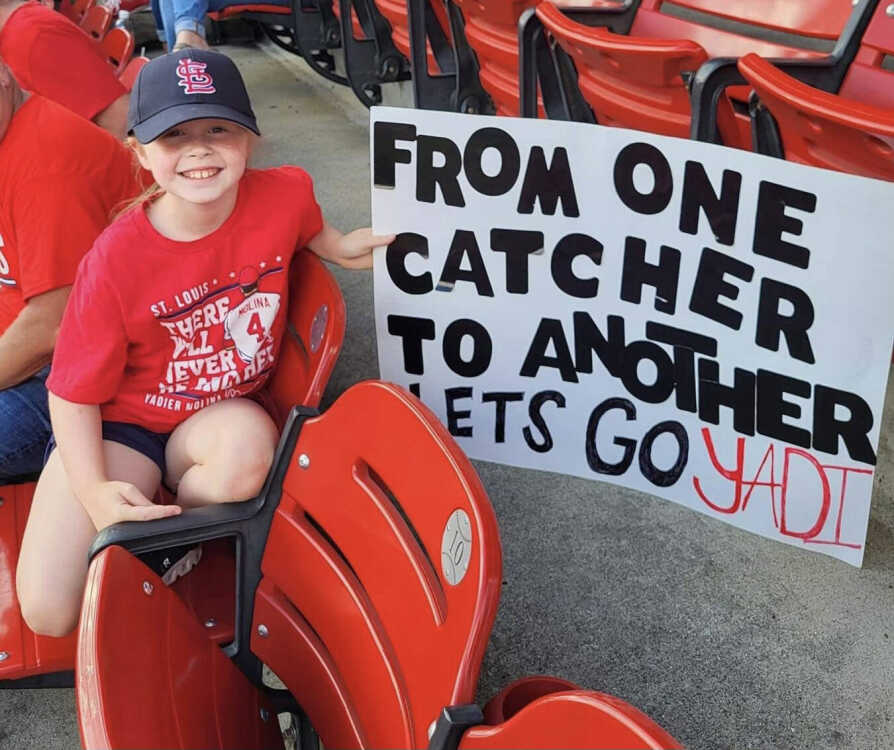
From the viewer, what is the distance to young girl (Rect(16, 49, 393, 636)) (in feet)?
4.63

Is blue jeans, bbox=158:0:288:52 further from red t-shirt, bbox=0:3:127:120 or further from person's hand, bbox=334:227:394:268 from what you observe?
person's hand, bbox=334:227:394:268

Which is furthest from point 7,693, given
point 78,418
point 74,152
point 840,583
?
Result: point 840,583

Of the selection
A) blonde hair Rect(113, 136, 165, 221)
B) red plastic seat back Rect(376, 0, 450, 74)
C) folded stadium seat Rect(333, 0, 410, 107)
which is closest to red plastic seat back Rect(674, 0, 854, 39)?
red plastic seat back Rect(376, 0, 450, 74)

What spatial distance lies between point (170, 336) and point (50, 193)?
14.8 inches

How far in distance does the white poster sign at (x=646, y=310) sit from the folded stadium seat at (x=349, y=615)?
0.65 m

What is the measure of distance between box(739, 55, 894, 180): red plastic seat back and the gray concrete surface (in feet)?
2.42

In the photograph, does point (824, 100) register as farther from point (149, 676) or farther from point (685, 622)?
point (149, 676)

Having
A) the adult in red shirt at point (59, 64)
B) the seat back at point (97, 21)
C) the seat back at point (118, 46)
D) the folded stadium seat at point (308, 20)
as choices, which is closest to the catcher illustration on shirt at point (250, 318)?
the adult in red shirt at point (59, 64)

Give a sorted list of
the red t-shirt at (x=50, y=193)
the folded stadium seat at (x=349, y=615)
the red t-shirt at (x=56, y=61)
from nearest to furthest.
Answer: the folded stadium seat at (x=349, y=615) → the red t-shirt at (x=50, y=193) → the red t-shirt at (x=56, y=61)

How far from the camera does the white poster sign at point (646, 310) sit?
4.97 ft

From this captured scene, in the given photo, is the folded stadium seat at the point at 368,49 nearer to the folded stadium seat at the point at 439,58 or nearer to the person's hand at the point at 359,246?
the folded stadium seat at the point at 439,58

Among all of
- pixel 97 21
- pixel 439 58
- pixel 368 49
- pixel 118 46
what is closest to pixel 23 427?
pixel 439 58

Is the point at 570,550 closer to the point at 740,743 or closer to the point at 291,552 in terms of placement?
the point at 740,743

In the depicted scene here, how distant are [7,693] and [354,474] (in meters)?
1.01
